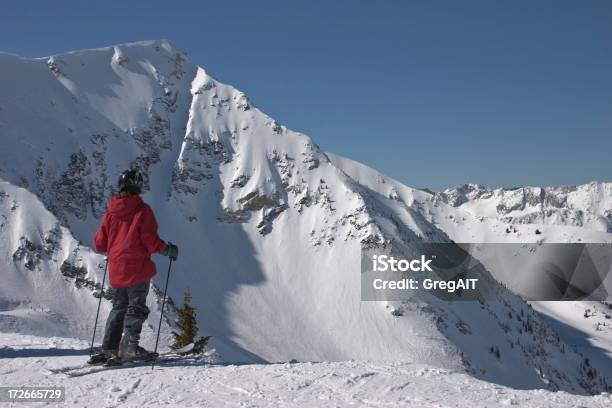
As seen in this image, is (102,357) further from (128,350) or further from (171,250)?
(171,250)

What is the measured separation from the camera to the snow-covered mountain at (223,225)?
76.6m

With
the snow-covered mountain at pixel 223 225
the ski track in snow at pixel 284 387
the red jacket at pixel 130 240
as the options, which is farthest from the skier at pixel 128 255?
the snow-covered mountain at pixel 223 225

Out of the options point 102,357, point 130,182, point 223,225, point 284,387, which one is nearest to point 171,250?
point 130,182

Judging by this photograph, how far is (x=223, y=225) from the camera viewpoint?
6186 inches

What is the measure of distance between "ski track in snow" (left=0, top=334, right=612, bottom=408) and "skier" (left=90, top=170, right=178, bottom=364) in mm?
608

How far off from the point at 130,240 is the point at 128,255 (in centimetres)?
29

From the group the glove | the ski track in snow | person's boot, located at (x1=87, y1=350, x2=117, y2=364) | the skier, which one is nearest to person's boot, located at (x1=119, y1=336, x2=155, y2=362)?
the skier

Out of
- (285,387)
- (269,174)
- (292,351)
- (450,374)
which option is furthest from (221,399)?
(269,174)

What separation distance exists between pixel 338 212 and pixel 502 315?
68.7 m

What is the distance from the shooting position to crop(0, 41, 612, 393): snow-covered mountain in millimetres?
76562

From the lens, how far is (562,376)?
158m

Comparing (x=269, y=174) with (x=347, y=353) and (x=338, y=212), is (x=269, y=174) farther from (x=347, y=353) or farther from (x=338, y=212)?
(x=347, y=353)

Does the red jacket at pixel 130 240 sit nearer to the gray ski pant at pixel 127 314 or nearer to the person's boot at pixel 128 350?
the gray ski pant at pixel 127 314

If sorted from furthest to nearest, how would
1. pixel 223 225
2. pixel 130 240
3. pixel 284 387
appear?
pixel 223 225, pixel 130 240, pixel 284 387
